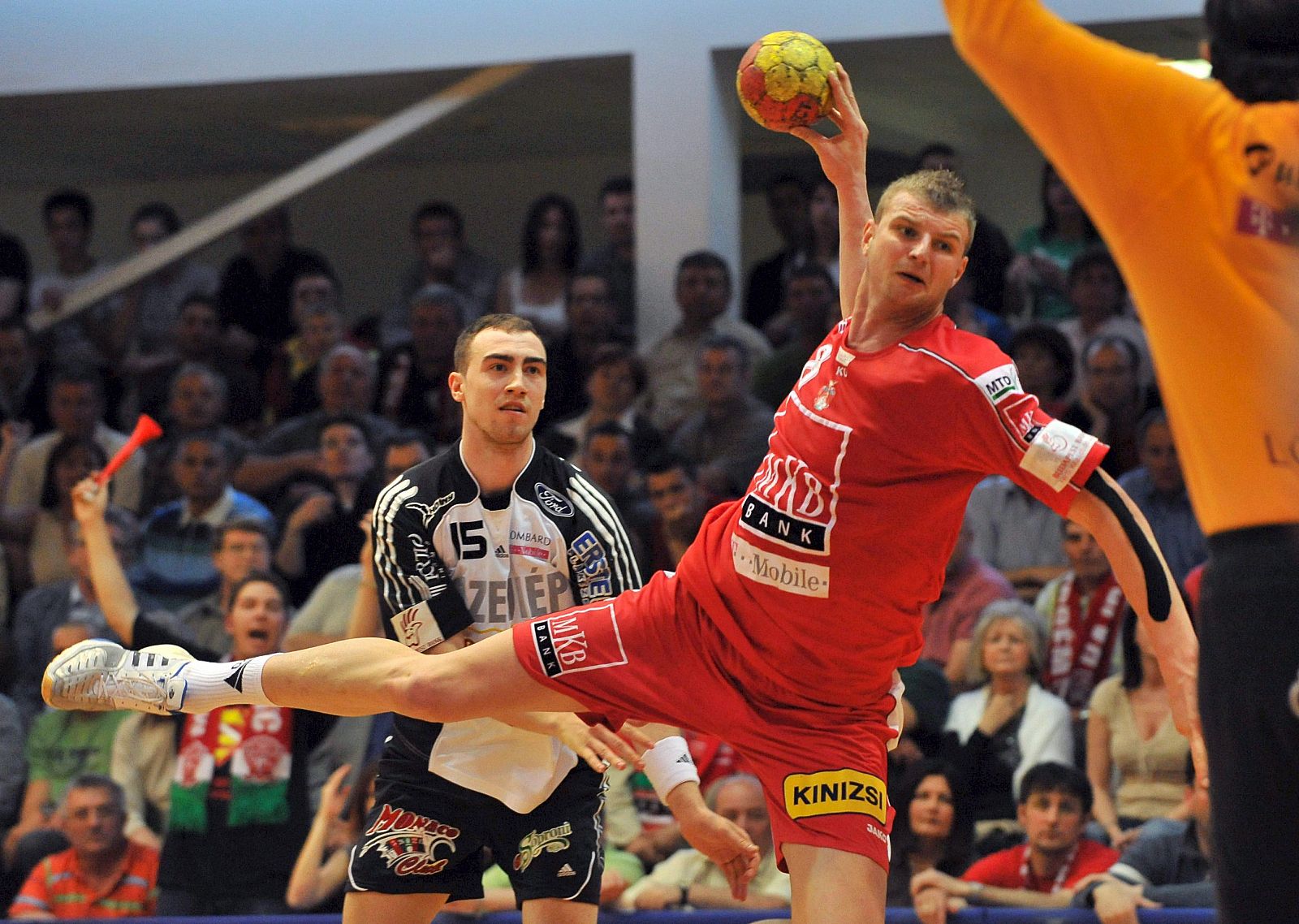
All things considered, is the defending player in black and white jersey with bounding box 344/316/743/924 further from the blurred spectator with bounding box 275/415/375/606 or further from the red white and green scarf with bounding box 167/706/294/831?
the blurred spectator with bounding box 275/415/375/606

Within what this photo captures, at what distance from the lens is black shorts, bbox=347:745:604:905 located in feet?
14.8

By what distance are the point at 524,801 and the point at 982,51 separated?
2.49m

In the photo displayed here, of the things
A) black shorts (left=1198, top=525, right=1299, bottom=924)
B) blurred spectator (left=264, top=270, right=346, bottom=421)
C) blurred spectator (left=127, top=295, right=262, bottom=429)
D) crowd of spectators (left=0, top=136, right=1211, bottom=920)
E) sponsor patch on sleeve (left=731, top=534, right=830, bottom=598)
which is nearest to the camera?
black shorts (left=1198, top=525, right=1299, bottom=924)

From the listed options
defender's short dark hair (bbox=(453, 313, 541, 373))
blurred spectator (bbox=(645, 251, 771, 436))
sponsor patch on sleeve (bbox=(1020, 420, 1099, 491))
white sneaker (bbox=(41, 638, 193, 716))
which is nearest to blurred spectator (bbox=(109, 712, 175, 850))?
blurred spectator (bbox=(645, 251, 771, 436))

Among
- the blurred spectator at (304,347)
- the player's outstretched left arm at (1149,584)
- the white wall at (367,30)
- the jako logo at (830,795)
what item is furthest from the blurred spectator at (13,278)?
the player's outstretched left arm at (1149,584)

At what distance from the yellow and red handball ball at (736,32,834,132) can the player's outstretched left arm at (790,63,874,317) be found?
0.11 ft

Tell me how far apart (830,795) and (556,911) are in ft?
3.66

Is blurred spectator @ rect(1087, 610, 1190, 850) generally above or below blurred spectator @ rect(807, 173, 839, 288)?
below

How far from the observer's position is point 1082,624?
6.87 m

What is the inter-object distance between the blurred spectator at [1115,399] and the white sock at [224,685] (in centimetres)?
461

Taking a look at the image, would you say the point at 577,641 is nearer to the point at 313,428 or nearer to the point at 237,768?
the point at 237,768

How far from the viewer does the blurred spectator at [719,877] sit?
20.3ft

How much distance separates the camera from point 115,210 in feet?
44.6

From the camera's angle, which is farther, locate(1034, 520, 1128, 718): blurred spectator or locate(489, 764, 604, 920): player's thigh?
locate(1034, 520, 1128, 718): blurred spectator
